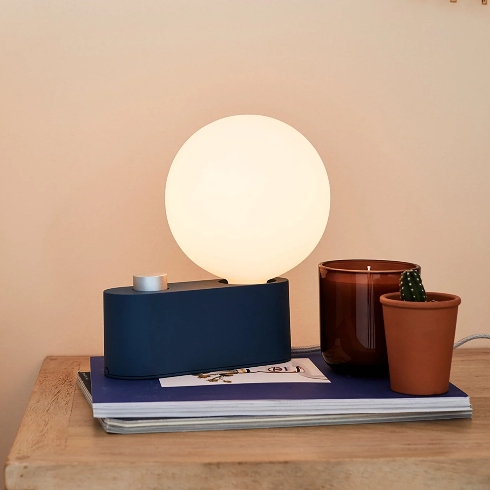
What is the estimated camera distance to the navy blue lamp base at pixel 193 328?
0.86m

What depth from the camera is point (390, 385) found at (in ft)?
2.69

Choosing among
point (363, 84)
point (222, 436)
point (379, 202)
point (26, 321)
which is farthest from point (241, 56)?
point (222, 436)

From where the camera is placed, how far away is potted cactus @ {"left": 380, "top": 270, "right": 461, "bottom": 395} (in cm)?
78

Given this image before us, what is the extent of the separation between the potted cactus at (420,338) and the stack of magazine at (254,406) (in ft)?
0.06

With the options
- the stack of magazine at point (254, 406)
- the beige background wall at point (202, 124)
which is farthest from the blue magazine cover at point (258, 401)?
the beige background wall at point (202, 124)

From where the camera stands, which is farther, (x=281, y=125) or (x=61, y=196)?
(x=61, y=196)

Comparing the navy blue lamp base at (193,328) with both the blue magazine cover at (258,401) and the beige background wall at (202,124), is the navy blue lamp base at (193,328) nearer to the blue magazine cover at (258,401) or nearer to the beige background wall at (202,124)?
the blue magazine cover at (258,401)

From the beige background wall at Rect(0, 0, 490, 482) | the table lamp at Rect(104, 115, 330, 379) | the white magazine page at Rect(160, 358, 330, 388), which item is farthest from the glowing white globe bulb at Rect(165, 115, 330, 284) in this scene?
the beige background wall at Rect(0, 0, 490, 482)

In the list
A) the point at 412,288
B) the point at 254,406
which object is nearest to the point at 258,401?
the point at 254,406

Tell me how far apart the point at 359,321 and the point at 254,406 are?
0.19 meters

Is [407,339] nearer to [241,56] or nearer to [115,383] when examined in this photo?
[115,383]

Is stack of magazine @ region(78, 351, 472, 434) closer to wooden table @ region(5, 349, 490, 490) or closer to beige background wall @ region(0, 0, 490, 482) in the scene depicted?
wooden table @ region(5, 349, 490, 490)

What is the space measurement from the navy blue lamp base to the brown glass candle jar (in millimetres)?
90

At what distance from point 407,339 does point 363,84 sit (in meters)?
0.56
